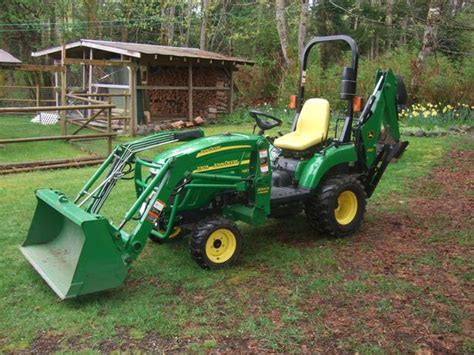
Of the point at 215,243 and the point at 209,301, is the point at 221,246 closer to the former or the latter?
the point at 215,243

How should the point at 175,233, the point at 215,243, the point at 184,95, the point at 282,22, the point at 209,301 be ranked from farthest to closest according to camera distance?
1. the point at 282,22
2. the point at 184,95
3. the point at 175,233
4. the point at 215,243
5. the point at 209,301

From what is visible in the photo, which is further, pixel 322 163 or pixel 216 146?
pixel 322 163

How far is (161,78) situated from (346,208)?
38.7ft

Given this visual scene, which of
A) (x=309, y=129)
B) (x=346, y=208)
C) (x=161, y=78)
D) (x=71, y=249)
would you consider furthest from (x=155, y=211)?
(x=161, y=78)

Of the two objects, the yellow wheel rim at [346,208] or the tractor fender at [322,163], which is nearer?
the tractor fender at [322,163]

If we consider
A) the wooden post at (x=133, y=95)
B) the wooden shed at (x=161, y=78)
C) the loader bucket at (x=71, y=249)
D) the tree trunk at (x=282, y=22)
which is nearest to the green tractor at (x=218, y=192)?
the loader bucket at (x=71, y=249)

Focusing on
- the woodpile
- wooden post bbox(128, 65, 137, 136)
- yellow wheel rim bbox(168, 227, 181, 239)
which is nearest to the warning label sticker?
yellow wheel rim bbox(168, 227, 181, 239)

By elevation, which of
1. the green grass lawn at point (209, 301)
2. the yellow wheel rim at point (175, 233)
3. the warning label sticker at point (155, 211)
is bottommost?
the green grass lawn at point (209, 301)

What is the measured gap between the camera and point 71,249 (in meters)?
4.19

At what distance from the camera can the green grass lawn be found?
3.28 m

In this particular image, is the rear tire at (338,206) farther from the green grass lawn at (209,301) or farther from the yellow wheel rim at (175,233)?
the yellow wheel rim at (175,233)

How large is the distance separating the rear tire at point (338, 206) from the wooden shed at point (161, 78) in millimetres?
9896

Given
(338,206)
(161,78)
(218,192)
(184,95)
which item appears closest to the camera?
(218,192)

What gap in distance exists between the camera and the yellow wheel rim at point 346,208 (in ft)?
17.2
